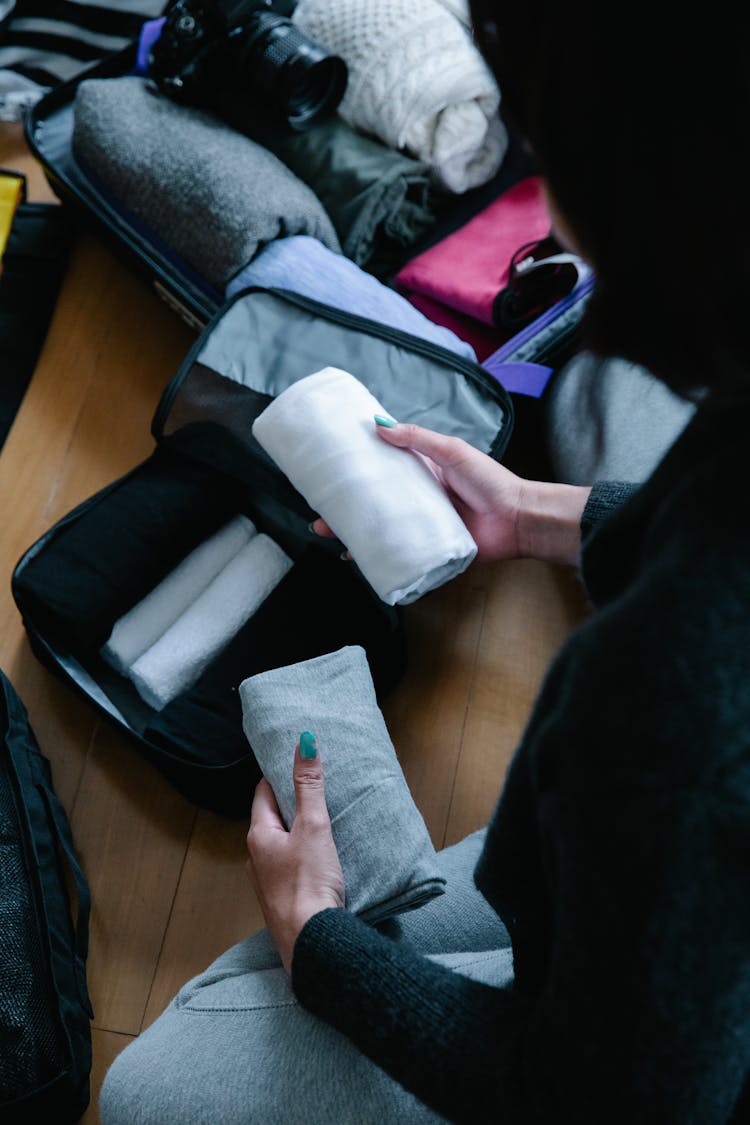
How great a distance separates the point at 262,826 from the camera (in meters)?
0.84

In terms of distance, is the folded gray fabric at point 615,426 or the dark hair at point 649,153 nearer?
the dark hair at point 649,153

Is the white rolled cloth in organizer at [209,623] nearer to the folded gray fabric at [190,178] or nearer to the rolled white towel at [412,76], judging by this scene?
the folded gray fabric at [190,178]

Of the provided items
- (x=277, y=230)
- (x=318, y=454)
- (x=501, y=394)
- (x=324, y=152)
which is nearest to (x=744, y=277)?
(x=318, y=454)

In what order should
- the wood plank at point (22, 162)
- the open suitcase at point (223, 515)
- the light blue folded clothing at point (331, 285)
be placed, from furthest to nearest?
the wood plank at point (22, 162)
the light blue folded clothing at point (331, 285)
the open suitcase at point (223, 515)

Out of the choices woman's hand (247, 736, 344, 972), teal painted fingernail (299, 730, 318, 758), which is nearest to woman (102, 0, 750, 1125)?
woman's hand (247, 736, 344, 972)

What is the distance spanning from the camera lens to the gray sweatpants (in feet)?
3.33

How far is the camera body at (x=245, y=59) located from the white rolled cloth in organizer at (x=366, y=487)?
52 cm

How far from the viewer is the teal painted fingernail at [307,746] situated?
824 mm

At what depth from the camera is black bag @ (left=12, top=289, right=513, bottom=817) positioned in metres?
1.01

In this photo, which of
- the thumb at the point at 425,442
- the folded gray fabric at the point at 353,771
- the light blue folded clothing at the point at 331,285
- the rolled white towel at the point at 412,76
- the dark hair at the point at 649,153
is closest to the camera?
the dark hair at the point at 649,153

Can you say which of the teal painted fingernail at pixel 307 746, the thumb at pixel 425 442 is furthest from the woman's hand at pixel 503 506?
the teal painted fingernail at pixel 307 746

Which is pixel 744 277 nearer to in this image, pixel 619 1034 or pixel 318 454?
pixel 619 1034

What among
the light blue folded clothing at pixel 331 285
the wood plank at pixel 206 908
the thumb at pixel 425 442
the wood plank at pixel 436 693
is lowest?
the wood plank at pixel 206 908

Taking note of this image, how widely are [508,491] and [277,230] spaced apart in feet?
1.57
